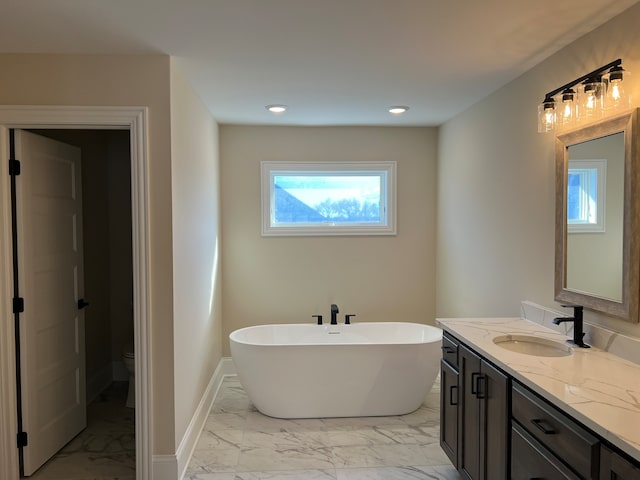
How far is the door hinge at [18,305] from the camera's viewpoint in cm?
262

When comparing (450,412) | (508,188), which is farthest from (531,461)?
(508,188)

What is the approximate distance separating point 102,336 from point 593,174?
4199mm

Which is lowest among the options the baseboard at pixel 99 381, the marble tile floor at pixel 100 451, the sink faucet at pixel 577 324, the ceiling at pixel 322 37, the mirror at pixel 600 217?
the marble tile floor at pixel 100 451

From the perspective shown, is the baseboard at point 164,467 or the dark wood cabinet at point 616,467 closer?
the dark wood cabinet at point 616,467

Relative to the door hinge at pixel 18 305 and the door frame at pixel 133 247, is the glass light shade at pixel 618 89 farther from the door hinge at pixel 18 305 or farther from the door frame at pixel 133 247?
the door hinge at pixel 18 305

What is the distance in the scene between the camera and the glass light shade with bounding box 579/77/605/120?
2.05 meters

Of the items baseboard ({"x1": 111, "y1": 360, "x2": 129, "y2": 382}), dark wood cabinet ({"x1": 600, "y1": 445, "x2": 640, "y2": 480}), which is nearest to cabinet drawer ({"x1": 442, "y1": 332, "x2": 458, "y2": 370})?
dark wood cabinet ({"x1": 600, "y1": 445, "x2": 640, "y2": 480})

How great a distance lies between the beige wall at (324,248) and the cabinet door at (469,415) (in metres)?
2.16

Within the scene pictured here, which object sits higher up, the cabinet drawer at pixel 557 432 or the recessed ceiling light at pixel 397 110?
the recessed ceiling light at pixel 397 110

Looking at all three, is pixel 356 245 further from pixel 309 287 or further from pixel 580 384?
pixel 580 384

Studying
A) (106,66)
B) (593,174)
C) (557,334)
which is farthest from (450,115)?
(106,66)

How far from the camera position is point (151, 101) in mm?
2525

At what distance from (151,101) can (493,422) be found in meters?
2.44

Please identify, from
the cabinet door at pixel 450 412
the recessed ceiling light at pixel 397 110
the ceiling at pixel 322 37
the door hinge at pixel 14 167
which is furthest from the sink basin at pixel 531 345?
the door hinge at pixel 14 167
